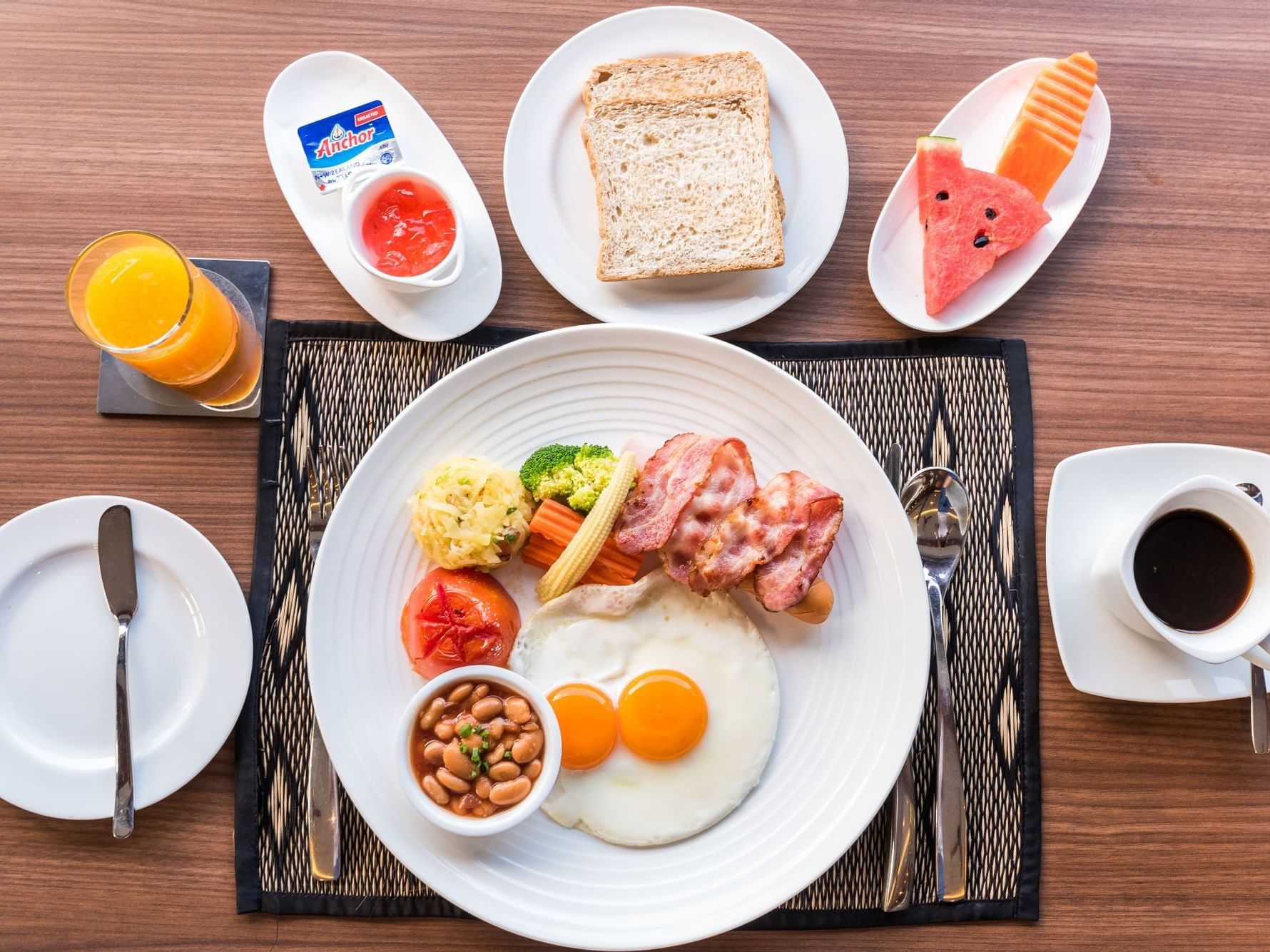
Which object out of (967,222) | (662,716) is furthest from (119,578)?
(967,222)

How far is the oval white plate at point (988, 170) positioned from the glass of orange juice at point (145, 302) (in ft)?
5.72

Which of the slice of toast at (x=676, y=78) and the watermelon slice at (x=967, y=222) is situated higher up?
the slice of toast at (x=676, y=78)

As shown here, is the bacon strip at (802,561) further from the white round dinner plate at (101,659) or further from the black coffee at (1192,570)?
the white round dinner plate at (101,659)

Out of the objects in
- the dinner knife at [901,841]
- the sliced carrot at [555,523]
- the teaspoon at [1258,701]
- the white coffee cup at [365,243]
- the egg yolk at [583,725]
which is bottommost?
the dinner knife at [901,841]

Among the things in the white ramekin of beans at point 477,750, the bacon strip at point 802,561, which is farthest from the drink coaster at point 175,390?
the bacon strip at point 802,561

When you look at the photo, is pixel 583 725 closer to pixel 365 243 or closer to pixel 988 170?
pixel 365 243

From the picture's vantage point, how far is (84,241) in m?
2.38

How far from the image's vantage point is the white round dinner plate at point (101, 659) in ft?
7.19

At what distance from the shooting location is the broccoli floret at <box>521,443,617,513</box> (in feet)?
6.98

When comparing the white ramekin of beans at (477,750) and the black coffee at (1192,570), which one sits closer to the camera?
the white ramekin of beans at (477,750)

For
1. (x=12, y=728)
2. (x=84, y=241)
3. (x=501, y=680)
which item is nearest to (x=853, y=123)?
(x=501, y=680)

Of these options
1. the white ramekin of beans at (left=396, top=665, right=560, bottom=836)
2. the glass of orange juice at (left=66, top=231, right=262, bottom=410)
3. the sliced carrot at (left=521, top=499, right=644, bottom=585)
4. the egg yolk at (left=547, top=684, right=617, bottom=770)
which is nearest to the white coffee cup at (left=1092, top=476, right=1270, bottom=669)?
the sliced carrot at (left=521, top=499, right=644, bottom=585)

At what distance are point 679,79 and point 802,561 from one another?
139 cm

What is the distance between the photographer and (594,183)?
2.40 meters
